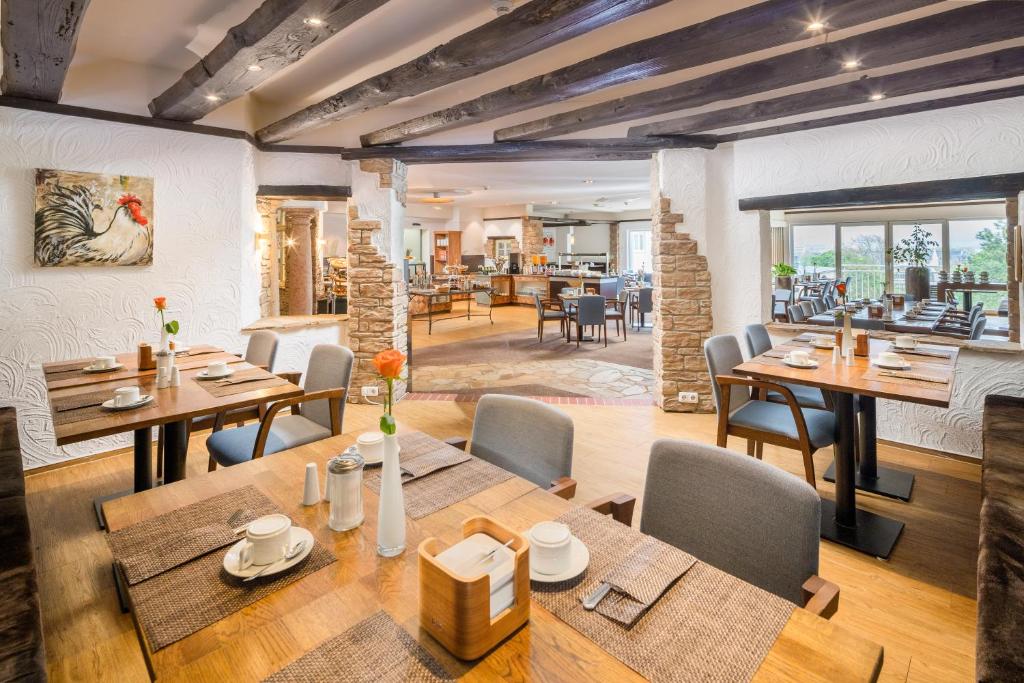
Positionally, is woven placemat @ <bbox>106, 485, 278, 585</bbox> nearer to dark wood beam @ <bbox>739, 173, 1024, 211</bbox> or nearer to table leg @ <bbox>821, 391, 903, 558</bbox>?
table leg @ <bbox>821, 391, 903, 558</bbox>

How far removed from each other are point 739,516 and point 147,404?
7.67 feet

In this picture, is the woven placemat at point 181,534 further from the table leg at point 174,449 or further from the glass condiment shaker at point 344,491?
the table leg at point 174,449

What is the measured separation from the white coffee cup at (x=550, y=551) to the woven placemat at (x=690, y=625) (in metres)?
0.03

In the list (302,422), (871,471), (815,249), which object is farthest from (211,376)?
(815,249)

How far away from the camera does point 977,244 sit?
342 inches

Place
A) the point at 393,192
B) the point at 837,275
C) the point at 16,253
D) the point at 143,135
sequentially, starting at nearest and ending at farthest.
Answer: the point at 16,253 → the point at 143,135 → the point at 393,192 → the point at 837,275

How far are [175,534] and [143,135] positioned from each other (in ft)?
12.5

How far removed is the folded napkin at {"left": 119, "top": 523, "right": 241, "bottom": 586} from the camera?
1047 mm

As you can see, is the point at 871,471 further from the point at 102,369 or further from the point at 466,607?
the point at 102,369

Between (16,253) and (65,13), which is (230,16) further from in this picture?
(16,253)

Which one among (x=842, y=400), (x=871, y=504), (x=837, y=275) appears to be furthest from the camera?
(x=837, y=275)

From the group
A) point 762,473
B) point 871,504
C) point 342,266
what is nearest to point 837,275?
point 871,504

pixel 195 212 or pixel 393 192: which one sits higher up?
pixel 393 192

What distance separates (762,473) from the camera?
50.3 inches
